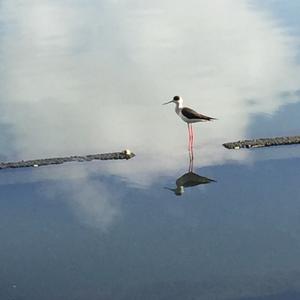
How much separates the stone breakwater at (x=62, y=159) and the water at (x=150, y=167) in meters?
0.09

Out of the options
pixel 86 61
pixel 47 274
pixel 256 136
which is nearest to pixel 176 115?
pixel 256 136

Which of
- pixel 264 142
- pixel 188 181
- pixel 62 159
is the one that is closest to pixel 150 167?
pixel 188 181

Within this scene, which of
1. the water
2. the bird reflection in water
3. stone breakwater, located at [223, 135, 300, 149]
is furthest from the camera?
stone breakwater, located at [223, 135, 300, 149]

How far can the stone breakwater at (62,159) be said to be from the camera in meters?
5.72

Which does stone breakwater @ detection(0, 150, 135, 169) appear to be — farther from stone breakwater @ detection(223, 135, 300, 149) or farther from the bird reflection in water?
stone breakwater @ detection(223, 135, 300, 149)

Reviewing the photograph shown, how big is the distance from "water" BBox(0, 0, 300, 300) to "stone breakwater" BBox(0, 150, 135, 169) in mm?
92

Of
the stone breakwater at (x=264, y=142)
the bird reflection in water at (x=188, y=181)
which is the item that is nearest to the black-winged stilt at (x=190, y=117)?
the stone breakwater at (x=264, y=142)

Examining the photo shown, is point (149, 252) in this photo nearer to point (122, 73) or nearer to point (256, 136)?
point (256, 136)

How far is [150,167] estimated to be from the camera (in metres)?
5.54

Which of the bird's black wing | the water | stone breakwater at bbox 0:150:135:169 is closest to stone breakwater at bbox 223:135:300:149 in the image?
the water

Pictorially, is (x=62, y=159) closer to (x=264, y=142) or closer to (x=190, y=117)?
(x=190, y=117)

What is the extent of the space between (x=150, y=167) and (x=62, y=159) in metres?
0.73

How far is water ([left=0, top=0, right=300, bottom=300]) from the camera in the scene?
3904mm

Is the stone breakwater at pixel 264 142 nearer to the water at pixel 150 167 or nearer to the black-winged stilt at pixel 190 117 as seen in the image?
the water at pixel 150 167
